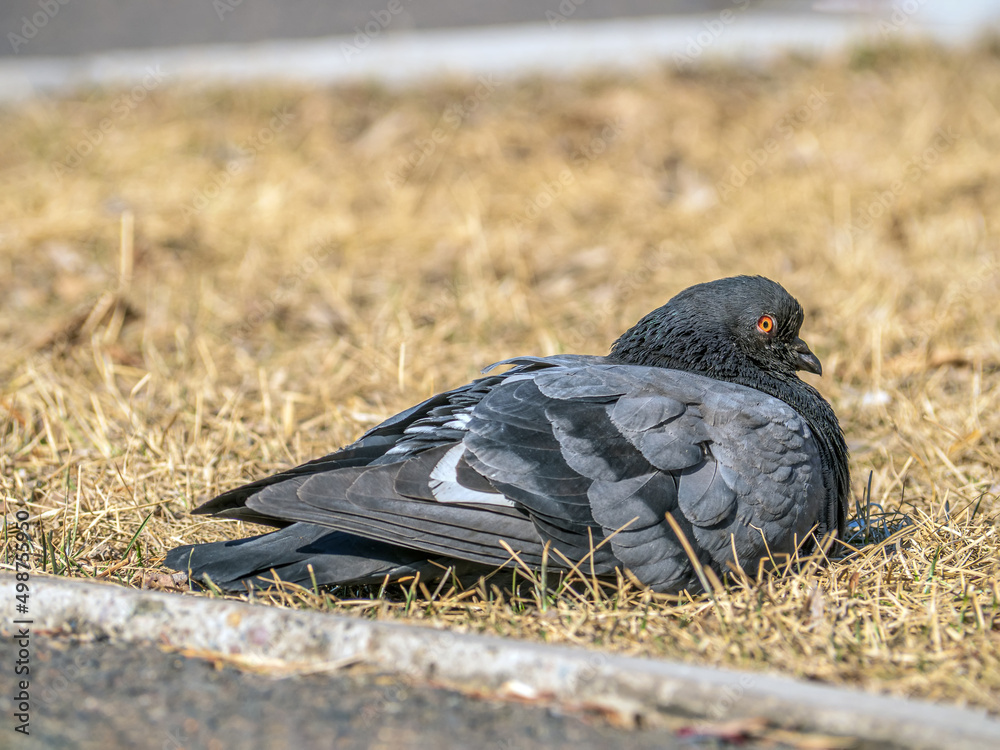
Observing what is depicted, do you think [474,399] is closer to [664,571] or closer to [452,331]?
[664,571]

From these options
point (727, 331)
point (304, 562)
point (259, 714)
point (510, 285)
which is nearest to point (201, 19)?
point (510, 285)

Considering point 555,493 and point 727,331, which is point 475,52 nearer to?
point 727,331

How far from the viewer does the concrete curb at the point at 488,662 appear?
1919mm

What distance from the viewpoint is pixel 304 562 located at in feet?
9.36

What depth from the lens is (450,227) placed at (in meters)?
6.75

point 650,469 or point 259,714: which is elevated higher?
point 650,469

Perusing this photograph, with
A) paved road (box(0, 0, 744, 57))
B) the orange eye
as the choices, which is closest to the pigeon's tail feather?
the orange eye

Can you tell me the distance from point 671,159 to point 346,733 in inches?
256

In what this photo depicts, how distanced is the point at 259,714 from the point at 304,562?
79 cm

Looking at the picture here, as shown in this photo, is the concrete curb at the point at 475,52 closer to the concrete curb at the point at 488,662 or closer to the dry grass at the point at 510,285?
the dry grass at the point at 510,285

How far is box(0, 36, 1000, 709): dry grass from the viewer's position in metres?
2.77

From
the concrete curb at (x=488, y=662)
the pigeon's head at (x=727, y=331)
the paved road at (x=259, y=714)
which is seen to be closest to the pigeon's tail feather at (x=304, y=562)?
the concrete curb at (x=488, y=662)

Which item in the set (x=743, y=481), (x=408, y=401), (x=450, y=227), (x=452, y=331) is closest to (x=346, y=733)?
(x=743, y=481)

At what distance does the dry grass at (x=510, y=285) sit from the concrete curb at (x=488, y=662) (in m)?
0.25
